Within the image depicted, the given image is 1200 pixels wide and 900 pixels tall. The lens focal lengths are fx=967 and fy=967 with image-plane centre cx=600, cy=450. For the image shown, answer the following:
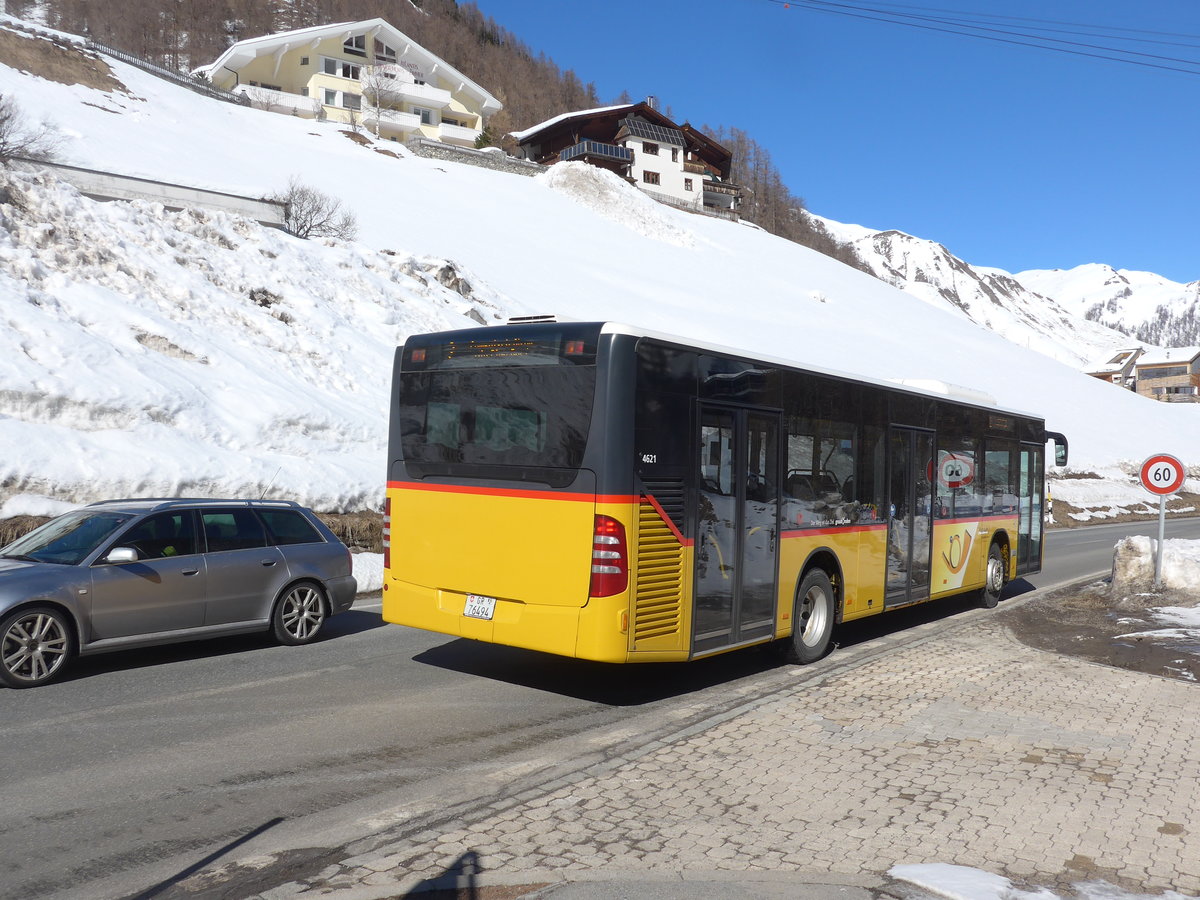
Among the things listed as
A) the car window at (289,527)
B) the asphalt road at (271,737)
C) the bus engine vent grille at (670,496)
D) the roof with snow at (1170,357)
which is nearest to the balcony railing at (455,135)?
the car window at (289,527)

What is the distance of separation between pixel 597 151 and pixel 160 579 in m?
83.8

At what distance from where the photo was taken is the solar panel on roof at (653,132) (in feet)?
302

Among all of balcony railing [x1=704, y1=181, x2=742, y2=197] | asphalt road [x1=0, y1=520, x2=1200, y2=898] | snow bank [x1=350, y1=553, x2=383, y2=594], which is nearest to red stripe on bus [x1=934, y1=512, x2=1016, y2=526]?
asphalt road [x1=0, y1=520, x2=1200, y2=898]

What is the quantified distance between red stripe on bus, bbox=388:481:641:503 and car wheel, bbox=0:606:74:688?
2.93 m

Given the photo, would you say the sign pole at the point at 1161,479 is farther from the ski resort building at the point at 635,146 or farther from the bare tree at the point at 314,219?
the ski resort building at the point at 635,146

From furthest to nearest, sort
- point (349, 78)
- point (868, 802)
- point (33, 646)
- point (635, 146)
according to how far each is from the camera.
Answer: point (635, 146) < point (349, 78) < point (33, 646) < point (868, 802)

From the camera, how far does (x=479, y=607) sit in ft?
25.8

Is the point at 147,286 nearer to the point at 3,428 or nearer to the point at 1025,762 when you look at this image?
the point at 3,428

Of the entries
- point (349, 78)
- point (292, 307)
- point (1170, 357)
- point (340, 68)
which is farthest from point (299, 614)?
point (1170, 357)

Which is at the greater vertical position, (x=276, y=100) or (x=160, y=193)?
(x=276, y=100)

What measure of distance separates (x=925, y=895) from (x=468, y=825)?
229cm

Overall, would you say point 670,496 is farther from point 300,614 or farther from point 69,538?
point 69,538

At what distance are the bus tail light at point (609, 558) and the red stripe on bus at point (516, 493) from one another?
0.53ft

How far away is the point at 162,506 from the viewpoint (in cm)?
909
